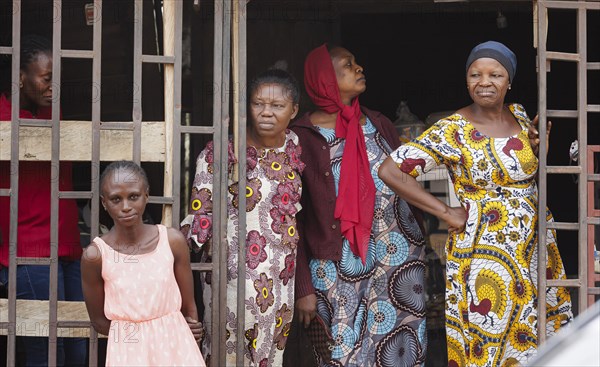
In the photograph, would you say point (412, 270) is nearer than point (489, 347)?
No

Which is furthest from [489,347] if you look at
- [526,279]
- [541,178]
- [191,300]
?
[191,300]

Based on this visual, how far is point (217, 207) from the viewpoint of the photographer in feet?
15.8

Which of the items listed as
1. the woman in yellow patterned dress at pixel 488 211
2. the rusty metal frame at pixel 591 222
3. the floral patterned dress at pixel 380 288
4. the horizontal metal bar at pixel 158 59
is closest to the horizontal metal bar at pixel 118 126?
the horizontal metal bar at pixel 158 59

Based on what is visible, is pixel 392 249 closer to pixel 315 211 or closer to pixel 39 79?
pixel 315 211

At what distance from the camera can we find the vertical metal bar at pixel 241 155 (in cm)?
485

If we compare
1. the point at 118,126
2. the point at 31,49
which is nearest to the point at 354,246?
the point at 118,126

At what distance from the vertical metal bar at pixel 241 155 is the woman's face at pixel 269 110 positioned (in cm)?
16

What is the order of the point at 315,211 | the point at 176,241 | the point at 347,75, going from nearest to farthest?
the point at 176,241, the point at 315,211, the point at 347,75

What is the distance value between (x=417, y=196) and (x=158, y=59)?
4.60 ft

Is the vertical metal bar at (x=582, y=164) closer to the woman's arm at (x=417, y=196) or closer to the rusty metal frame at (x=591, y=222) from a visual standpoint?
the rusty metal frame at (x=591, y=222)

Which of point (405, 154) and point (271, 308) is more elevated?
point (405, 154)

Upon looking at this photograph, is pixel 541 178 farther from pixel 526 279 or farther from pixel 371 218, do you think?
pixel 371 218

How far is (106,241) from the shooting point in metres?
4.33

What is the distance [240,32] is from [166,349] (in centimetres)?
158
